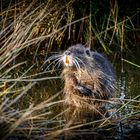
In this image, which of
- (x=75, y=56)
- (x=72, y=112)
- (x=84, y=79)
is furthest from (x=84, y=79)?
(x=72, y=112)

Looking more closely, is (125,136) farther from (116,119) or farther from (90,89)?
(90,89)

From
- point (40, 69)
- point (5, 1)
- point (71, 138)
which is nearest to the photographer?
point (71, 138)

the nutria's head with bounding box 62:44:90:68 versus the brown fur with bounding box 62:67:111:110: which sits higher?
the nutria's head with bounding box 62:44:90:68

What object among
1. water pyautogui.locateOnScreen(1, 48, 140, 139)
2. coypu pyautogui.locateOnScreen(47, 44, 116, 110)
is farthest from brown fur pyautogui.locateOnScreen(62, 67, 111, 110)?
water pyautogui.locateOnScreen(1, 48, 140, 139)

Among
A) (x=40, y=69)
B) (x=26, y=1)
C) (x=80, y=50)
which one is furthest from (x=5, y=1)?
(x=80, y=50)

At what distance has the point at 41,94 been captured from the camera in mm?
6465

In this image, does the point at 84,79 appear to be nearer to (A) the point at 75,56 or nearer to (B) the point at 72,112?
(A) the point at 75,56

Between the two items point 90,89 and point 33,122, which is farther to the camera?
point 90,89

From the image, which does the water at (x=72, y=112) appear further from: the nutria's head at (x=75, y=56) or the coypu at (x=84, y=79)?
the nutria's head at (x=75, y=56)

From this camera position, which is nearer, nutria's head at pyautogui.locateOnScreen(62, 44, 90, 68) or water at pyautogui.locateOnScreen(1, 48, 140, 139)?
water at pyautogui.locateOnScreen(1, 48, 140, 139)

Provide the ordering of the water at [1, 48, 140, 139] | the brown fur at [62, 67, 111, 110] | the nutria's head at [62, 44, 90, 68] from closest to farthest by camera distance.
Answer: the water at [1, 48, 140, 139] → the nutria's head at [62, 44, 90, 68] → the brown fur at [62, 67, 111, 110]

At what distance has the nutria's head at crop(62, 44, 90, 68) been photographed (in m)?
6.19

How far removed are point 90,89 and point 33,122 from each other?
1698mm

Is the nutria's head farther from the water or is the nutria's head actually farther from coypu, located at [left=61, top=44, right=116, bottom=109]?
the water
